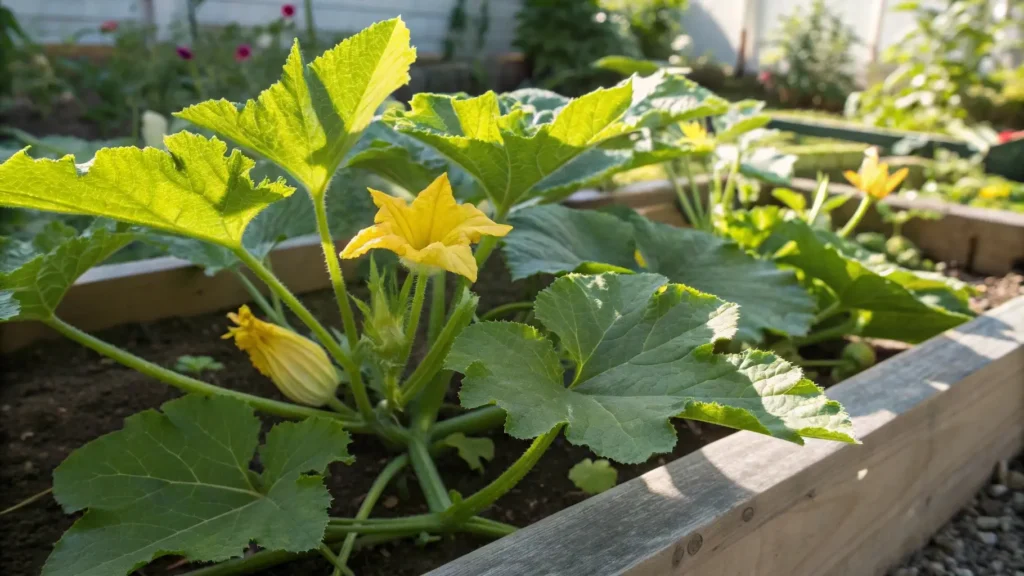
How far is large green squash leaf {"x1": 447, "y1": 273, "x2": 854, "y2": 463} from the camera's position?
0.82m

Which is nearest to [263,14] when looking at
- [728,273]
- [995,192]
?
[995,192]

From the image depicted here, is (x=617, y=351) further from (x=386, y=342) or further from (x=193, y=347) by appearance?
(x=193, y=347)

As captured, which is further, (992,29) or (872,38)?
(872,38)

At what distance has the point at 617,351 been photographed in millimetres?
982

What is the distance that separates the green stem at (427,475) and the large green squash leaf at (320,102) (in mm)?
479

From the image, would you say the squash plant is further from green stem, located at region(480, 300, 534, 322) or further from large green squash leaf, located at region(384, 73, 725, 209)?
green stem, located at region(480, 300, 534, 322)

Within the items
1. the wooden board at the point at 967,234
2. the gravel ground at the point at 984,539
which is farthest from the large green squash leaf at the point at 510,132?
the wooden board at the point at 967,234

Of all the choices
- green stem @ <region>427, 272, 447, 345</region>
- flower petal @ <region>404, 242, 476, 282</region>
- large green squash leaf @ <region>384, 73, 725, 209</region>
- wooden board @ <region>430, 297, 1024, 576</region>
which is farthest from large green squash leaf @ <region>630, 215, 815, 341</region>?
flower petal @ <region>404, 242, 476, 282</region>

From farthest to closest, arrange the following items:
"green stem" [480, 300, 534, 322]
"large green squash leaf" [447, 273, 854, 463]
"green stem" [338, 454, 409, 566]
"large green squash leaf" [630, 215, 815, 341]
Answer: "large green squash leaf" [630, 215, 815, 341] → "green stem" [480, 300, 534, 322] → "green stem" [338, 454, 409, 566] → "large green squash leaf" [447, 273, 854, 463]

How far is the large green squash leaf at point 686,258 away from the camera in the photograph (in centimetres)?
140

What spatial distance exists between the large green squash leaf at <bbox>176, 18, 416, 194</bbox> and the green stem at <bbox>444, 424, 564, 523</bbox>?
458 mm

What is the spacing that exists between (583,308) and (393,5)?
6787 millimetres

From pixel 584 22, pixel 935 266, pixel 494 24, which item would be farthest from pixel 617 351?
pixel 494 24

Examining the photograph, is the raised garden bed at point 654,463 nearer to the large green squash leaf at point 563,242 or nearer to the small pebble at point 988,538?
the small pebble at point 988,538
